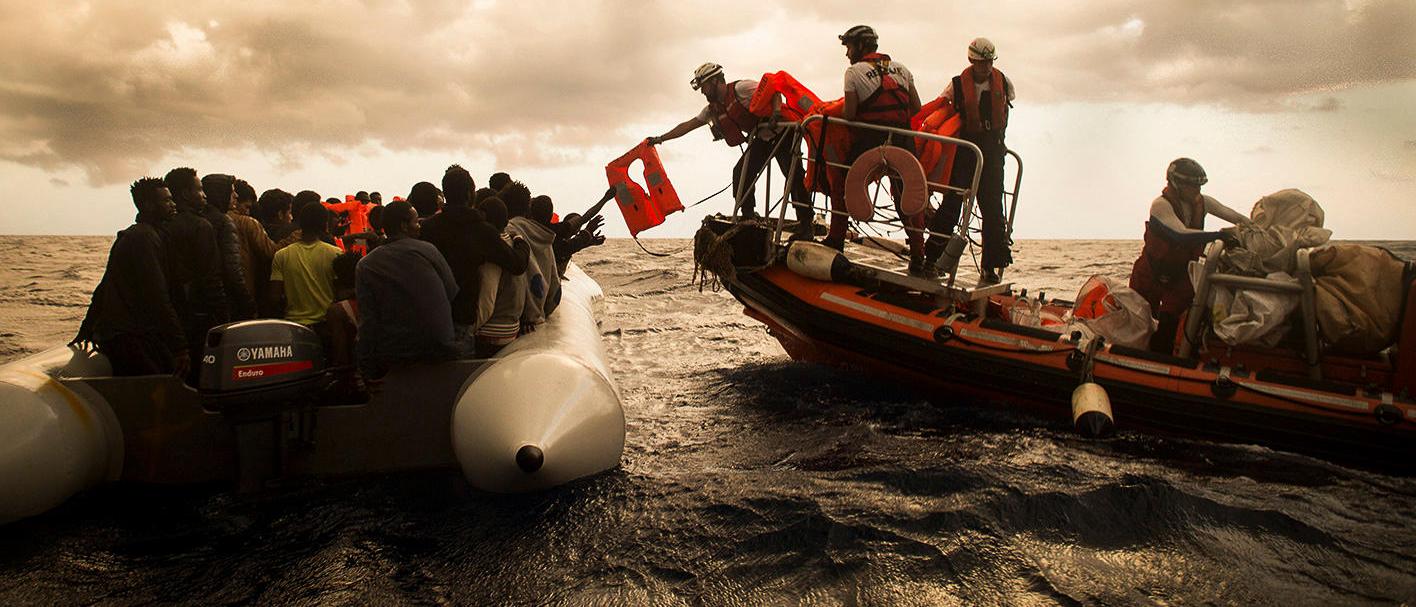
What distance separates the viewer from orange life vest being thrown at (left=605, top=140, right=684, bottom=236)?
27.2 ft

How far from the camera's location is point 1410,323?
5309mm

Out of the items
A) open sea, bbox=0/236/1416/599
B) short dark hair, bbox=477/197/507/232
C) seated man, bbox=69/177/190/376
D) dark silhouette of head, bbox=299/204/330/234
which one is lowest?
open sea, bbox=0/236/1416/599

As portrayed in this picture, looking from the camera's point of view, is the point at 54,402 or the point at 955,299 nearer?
the point at 54,402

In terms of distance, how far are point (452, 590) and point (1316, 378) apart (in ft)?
17.6

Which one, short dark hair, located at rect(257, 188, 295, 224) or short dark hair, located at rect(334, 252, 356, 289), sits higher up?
short dark hair, located at rect(257, 188, 295, 224)

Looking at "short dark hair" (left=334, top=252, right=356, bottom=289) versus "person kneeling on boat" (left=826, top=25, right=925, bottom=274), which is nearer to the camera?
"short dark hair" (left=334, top=252, right=356, bottom=289)

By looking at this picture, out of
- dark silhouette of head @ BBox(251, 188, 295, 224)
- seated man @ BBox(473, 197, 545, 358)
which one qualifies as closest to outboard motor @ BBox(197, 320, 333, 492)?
seated man @ BBox(473, 197, 545, 358)

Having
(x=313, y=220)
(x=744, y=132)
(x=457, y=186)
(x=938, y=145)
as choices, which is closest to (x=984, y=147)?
(x=938, y=145)

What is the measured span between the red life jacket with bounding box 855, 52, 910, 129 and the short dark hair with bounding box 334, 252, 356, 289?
3.92m

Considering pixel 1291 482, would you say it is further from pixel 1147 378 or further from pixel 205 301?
pixel 205 301

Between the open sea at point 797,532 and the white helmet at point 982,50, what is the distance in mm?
2773

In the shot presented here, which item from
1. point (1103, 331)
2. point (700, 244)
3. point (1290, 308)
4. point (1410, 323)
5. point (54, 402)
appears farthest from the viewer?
point (700, 244)

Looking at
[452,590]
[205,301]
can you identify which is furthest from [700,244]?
[452,590]

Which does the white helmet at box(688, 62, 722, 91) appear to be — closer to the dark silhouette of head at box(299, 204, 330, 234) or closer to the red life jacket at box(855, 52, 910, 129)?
the red life jacket at box(855, 52, 910, 129)
